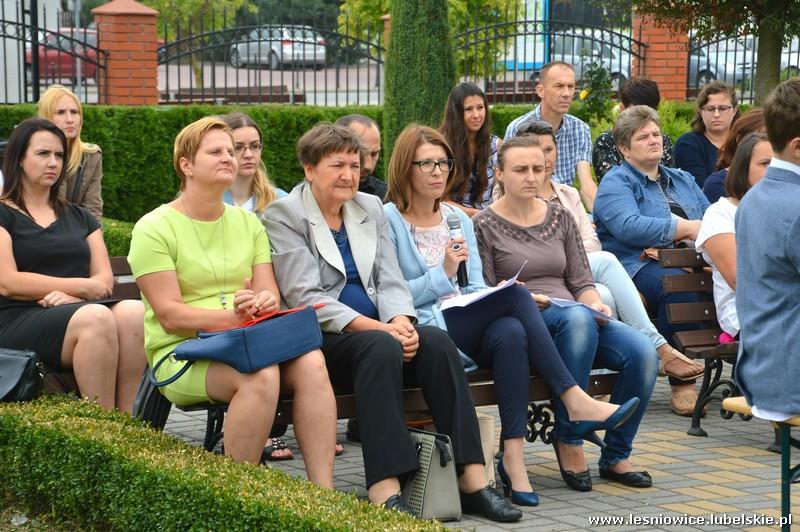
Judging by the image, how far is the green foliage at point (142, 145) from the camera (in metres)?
15.4

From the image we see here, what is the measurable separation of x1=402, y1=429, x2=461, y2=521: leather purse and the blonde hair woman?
3349mm

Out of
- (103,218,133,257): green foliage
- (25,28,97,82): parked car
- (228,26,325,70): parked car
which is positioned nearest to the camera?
(103,218,133,257): green foliage

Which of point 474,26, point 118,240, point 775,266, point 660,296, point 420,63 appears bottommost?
point 118,240

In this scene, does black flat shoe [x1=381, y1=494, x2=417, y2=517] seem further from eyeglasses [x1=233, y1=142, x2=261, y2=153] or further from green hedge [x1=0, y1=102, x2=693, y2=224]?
green hedge [x1=0, y1=102, x2=693, y2=224]

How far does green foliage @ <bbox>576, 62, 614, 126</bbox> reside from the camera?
1391 cm

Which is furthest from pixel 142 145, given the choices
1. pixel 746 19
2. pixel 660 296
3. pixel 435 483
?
pixel 435 483

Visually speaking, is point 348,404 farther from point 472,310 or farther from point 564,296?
point 564,296

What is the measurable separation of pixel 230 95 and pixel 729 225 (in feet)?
41.3

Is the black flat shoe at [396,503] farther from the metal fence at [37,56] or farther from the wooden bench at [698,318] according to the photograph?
the metal fence at [37,56]

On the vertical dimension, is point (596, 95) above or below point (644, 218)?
above

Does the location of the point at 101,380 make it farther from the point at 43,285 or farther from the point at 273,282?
the point at 273,282

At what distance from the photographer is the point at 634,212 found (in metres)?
7.66

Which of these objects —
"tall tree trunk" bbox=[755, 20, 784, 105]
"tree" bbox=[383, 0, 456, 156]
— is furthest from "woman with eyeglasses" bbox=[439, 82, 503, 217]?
"tree" bbox=[383, 0, 456, 156]

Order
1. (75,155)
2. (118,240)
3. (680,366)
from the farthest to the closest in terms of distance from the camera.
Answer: (118,240) < (75,155) < (680,366)
